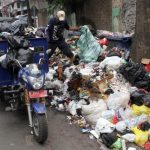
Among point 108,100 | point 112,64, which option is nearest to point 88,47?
point 112,64

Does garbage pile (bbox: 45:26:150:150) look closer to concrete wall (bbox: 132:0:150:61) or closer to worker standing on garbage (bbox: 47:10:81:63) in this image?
concrete wall (bbox: 132:0:150:61)

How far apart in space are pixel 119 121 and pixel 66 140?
976 millimetres

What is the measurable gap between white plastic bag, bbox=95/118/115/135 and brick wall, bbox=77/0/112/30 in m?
11.1

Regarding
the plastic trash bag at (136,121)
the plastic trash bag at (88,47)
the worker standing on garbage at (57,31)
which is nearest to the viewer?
the plastic trash bag at (136,121)

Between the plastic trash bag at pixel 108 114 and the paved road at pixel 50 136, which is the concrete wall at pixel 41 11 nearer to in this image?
the paved road at pixel 50 136

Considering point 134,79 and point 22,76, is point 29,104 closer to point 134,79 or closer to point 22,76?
point 22,76

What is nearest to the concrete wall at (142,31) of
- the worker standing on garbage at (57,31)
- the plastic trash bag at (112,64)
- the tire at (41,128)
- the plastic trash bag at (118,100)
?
the plastic trash bag at (112,64)

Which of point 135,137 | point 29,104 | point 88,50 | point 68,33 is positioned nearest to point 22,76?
point 29,104

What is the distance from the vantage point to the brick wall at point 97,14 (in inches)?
672

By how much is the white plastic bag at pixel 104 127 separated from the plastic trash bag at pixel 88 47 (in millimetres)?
4162

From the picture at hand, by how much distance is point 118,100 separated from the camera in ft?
21.9

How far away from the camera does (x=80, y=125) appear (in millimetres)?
6516

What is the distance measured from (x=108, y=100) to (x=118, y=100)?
228mm

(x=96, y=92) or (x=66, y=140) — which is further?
(x=96, y=92)
